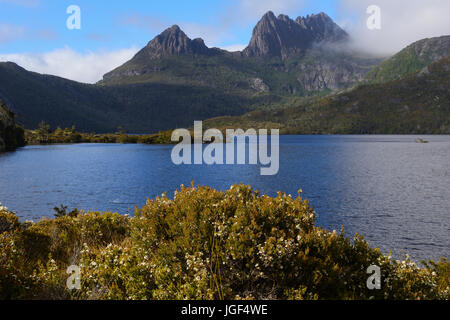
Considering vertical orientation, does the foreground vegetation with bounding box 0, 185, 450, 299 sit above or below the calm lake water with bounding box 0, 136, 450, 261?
above

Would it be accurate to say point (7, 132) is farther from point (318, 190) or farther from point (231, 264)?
point (231, 264)

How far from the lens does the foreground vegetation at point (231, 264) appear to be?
7.88 metres

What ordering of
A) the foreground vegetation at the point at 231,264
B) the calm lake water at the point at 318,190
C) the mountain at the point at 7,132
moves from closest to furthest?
1. the foreground vegetation at the point at 231,264
2. the calm lake water at the point at 318,190
3. the mountain at the point at 7,132

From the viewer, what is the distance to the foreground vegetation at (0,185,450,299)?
25.9 ft

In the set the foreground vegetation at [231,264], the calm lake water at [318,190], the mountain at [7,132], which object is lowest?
the calm lake water at [318,190]

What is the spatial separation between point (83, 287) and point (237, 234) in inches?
178

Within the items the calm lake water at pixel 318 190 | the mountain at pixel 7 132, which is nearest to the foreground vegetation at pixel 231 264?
the calm lake water at pixel 318 190

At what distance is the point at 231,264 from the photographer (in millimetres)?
8188

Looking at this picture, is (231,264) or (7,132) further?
(7,132)

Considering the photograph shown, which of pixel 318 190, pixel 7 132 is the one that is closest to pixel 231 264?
pixel 318 190

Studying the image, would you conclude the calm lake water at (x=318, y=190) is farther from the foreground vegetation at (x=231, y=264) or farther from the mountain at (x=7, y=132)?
the mountain at (x=7, y=132)

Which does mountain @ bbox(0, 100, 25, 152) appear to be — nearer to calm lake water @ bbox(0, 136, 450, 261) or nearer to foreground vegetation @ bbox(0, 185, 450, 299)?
calm lake water @ bbox(0, 136, 450, 261)

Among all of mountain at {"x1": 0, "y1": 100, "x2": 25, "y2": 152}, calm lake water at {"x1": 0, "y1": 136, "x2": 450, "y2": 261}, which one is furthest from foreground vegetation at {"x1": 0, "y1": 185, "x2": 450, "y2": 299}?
mountain at {"x1": 0, "y1": 100, "x2": 25, "y2": 152}
